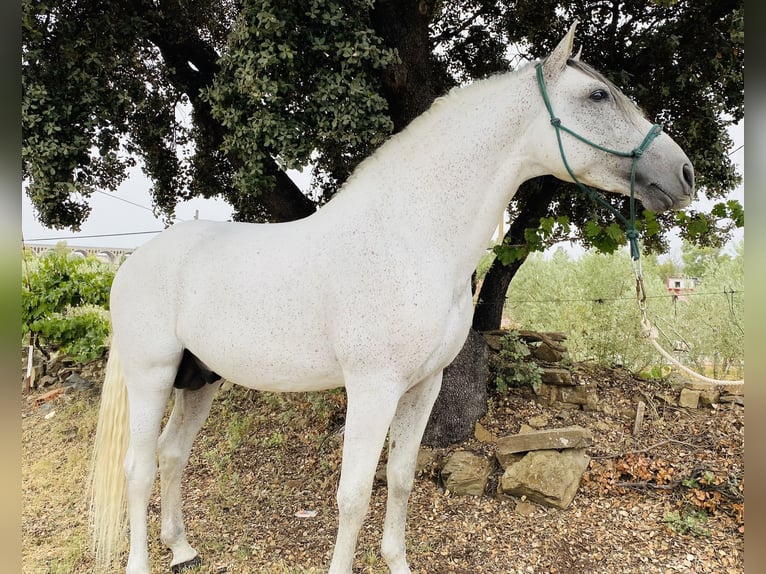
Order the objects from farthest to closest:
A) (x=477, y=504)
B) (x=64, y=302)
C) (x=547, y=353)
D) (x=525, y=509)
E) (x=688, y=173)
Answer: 1. (x=64, y=302)
2. (x=547, y=353)
3. (x=477, y=504)
4. (x=525, y=509)
5. (x=688, y=173)

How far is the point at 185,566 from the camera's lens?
2668 millimetres

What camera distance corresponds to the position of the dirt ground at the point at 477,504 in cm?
268

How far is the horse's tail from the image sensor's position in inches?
99.8

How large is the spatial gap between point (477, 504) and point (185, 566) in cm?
188

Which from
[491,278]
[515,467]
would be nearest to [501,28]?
[491,278]

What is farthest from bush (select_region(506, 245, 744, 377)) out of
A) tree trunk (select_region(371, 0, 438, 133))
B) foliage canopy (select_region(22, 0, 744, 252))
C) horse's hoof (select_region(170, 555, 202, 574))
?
horse's hoof (select_region(170, 555, 202, 574))

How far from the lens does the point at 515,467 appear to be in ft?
10.5

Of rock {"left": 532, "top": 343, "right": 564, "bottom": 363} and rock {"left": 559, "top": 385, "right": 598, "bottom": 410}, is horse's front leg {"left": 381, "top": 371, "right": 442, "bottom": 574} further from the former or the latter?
rock {"left": 532, "top": 343, "right": 564, "bottom": 363}

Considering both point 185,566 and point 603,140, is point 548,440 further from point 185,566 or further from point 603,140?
point 185,566

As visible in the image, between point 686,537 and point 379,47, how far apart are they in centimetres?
364

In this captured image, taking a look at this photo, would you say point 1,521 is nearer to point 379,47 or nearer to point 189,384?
point 189,384

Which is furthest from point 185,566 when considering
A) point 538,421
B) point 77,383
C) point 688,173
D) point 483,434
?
point 77,383

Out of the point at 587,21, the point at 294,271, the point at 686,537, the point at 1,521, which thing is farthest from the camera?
the point at 587,21

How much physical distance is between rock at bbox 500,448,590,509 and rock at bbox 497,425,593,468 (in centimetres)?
5
